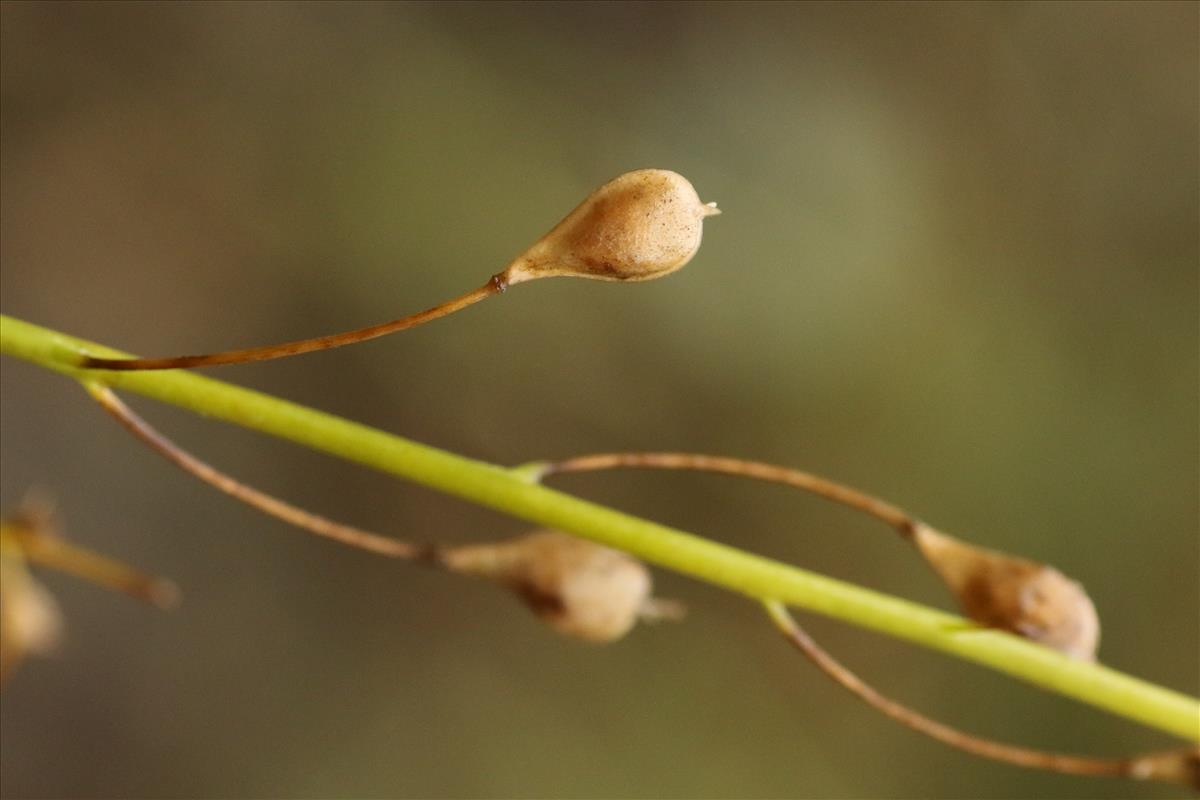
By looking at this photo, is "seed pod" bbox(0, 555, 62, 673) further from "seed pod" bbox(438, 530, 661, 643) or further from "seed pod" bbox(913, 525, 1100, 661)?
"seed pod" bbox(913, 525, 1100, 661)

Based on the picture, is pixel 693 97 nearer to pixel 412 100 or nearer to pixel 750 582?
pixel 412 100

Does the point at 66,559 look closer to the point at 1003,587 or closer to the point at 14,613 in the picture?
the point at 14,613

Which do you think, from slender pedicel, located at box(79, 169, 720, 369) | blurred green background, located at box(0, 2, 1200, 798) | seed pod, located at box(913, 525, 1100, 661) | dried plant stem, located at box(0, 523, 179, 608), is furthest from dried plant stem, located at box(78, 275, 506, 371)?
blurred green background, located at box(0, 2, 1200, 798)

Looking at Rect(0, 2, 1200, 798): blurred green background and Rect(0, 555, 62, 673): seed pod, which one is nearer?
Rect(0, 555, 62, 673): seed pod

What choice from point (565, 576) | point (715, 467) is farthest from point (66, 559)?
point (715, 467)

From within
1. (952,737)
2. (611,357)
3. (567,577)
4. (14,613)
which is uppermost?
(611,357)

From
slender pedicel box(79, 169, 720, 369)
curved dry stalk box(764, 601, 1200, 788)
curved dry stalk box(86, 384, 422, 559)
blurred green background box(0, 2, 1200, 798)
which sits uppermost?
blurred green background box(0, 2, 1200, 798)

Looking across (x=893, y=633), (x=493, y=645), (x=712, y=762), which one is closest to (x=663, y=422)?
(x=493, y=645)
